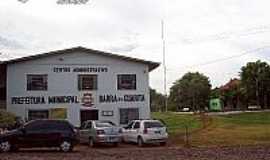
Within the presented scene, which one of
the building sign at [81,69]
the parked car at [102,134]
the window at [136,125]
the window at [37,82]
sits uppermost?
the building sign at [81,69]

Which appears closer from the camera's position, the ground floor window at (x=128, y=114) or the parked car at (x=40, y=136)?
the parked car at (x=40, y=136)

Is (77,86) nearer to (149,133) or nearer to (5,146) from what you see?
(149,133)

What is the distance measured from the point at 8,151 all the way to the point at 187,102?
92.1m

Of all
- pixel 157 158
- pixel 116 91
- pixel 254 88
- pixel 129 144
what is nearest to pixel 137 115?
pixel 116 91

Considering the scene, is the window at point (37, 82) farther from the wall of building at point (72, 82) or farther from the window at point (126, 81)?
the window at point (126, 81)

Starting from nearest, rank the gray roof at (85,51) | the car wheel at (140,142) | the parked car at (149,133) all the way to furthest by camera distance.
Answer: the parked car at (149,133)
the car wheel at (140,142)
the gray roof at (85,51)

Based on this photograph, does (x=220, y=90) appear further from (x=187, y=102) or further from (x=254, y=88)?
(x=254, y=88)

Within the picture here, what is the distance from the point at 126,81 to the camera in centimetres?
4156

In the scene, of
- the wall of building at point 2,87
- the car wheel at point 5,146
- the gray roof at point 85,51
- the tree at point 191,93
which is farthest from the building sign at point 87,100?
the tree at point 191,93

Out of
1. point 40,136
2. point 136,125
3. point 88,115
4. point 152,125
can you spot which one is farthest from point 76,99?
point 40,136

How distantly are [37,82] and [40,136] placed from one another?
1348 centimetres

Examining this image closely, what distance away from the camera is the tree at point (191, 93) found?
115062mm

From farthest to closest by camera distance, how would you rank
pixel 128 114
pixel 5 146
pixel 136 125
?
pixel 128 114 → pixel 136 125 → pixel 5 146

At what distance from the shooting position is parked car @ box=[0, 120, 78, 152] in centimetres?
2728
